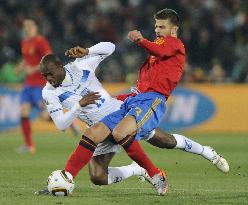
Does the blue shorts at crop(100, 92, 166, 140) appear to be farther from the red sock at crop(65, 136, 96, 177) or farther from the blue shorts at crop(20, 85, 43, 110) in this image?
the blue shorts at crop(20, 85, 43, 110)

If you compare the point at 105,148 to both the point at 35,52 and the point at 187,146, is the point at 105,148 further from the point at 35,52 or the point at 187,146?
the point at 35,52

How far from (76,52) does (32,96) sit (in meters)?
7.39

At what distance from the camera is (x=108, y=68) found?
70.8 ft

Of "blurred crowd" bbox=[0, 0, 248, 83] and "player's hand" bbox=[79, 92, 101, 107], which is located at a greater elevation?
"player's hand" bbox=[79, 92, 101, 107]

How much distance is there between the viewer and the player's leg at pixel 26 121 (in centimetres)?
1544

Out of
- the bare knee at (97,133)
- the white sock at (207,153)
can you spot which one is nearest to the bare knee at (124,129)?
the bare knee at (97,133)

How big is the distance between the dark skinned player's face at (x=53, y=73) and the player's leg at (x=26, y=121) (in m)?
6.67

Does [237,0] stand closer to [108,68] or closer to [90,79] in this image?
[108,68]

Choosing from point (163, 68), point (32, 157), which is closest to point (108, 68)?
point (32, 157)

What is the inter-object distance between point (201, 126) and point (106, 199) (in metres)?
11.9

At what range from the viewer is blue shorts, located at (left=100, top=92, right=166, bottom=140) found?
879 cm

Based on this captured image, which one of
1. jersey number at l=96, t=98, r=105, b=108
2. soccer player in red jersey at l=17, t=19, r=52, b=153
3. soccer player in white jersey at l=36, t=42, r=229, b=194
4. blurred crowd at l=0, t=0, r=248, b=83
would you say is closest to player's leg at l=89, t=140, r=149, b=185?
soccer player in white jersey at l=36, t=42, r=229, b=194

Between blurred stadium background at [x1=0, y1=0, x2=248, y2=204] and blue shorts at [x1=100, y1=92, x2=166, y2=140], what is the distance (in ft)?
22.9

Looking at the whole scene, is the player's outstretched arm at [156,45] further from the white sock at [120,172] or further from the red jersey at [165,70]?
the white sock at [120,172]
